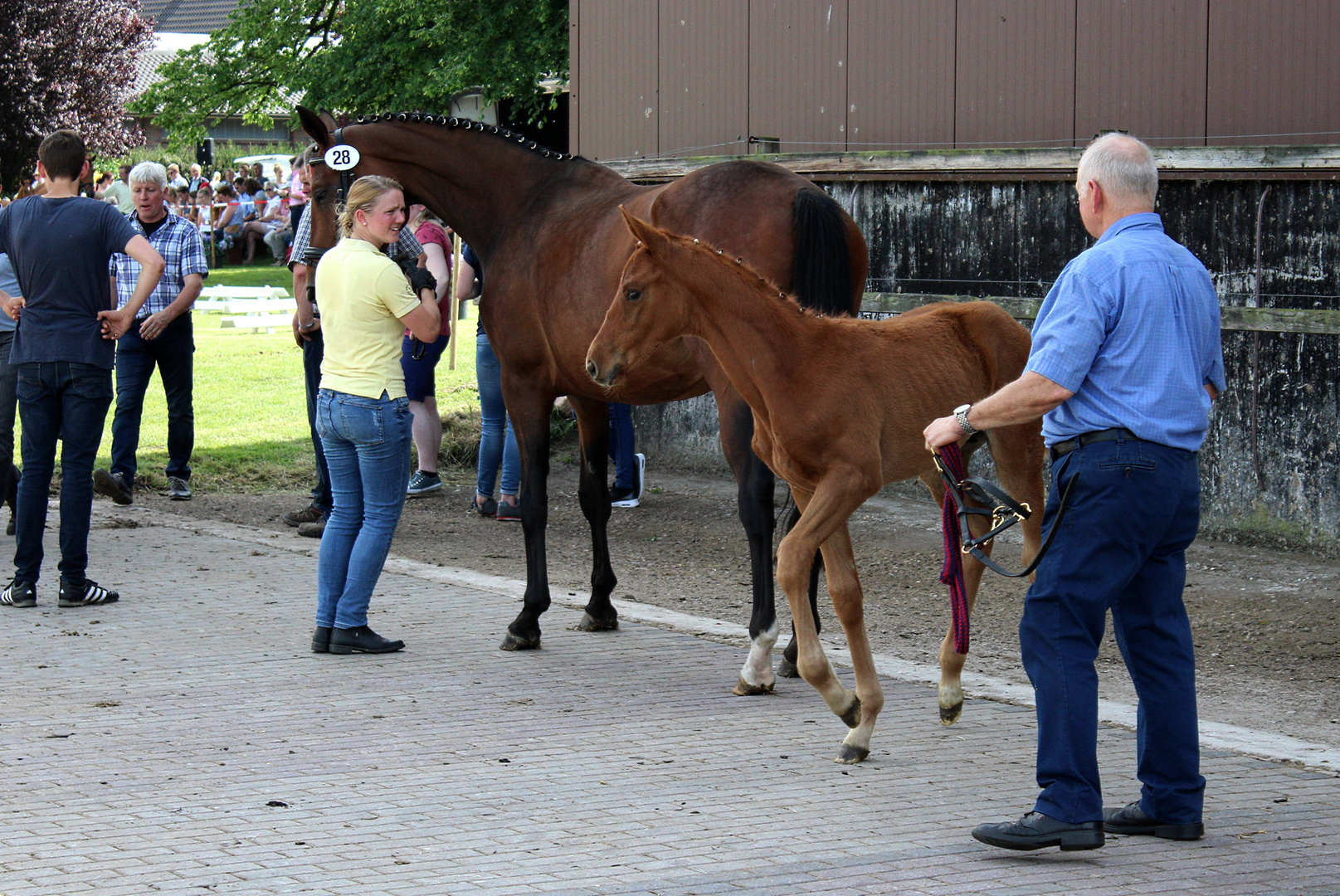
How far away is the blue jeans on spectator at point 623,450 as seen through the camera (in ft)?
35.6

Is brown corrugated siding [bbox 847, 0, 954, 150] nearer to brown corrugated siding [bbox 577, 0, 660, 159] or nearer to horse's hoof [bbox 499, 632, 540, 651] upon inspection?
brown corrugated siding [bbox 577, 0, 660, 159]

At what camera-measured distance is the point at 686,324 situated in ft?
17.3

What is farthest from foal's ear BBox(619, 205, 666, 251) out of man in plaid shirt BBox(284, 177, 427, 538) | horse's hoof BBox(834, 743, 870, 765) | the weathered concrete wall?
the weathered concrete wall

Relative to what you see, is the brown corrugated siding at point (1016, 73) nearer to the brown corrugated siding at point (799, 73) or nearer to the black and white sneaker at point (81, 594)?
the brown corrugated siding at point (799, 73)

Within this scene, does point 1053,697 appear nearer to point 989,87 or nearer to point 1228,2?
point 1228,2

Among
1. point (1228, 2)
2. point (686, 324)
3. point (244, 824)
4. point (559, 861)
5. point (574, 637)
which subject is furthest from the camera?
point (1228, 2)

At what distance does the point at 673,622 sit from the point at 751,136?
5.80 m

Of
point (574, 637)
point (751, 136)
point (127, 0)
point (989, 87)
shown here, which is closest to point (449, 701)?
point (574, 637)

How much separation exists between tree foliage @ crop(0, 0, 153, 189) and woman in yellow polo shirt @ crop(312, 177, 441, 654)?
26.3m

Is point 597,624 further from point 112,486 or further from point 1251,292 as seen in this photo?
point 112,486

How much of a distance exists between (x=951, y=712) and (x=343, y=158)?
435 cm

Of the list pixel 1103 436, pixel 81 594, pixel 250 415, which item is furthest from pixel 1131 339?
pixel 250 415

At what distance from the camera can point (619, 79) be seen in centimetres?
1338

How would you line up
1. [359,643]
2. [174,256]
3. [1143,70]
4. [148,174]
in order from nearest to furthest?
[359,643] → [1143,70] → [148,174] → [174,256]
